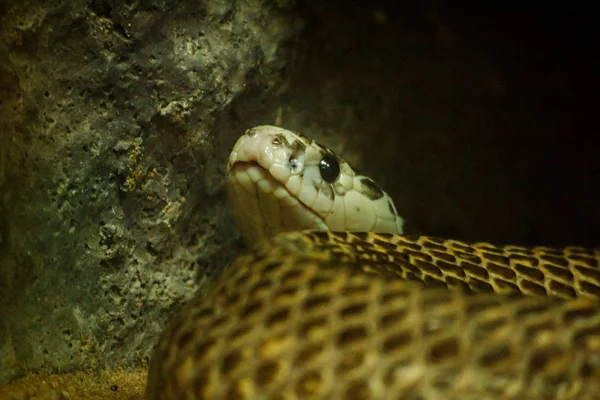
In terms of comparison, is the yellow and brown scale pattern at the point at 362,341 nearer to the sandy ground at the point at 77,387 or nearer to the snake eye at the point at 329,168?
the sandy ground at the point at 77,387

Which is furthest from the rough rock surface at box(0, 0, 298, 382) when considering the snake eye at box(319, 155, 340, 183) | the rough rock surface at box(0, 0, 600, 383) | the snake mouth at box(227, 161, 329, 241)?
the snake eye at box(319, 155, 340, 183)

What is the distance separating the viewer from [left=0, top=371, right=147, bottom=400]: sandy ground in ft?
6.61

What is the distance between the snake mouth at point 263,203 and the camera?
2430 mm

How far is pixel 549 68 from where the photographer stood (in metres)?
3.13

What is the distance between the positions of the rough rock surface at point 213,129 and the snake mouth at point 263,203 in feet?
0.72

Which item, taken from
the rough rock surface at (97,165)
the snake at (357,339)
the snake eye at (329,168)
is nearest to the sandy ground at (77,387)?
the rough rock surface at (97,165)

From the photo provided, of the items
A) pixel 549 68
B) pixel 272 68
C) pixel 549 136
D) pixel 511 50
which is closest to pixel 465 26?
pixel 511 50

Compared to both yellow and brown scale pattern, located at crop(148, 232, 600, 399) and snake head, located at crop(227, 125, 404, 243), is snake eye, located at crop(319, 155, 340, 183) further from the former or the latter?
yellow and brown scale pattern, located at crop(148, 232, 600, 399)

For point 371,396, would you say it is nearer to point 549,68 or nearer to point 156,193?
point 156,193

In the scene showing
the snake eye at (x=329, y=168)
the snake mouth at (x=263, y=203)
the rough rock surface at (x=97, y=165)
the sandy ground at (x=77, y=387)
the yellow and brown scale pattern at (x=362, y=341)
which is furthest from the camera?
the snake eye at (x=329, y=168)

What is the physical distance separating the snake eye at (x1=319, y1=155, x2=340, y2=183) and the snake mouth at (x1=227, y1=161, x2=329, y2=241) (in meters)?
0.18

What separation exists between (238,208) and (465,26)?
1.52 m

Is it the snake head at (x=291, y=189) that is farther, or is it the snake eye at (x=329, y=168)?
the snake eye at (x=329, y=168)

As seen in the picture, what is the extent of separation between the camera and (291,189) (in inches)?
97.3
